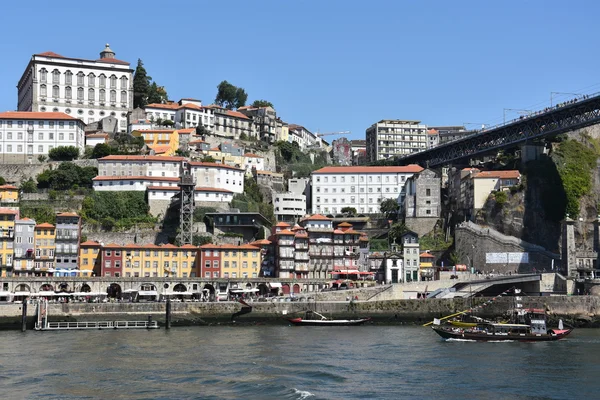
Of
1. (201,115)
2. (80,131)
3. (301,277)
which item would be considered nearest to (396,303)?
(301,277)

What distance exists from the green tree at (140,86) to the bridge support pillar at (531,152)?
5727 centimetres

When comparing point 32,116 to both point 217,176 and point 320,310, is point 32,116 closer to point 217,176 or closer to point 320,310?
point 217,176

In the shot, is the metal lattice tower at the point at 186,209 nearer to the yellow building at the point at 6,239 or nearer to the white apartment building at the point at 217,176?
the white apartment building at the point at 217,176

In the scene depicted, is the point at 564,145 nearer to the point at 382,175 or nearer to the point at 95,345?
the point at 382,175

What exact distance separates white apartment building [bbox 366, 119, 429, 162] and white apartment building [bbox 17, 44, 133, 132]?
1989 inches

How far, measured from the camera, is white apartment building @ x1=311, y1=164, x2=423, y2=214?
115 meters

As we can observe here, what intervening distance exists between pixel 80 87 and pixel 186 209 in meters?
38.0

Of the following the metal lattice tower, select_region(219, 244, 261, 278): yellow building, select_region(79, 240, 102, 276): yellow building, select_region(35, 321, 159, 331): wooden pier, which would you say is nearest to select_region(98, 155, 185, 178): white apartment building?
the metal lattice tower

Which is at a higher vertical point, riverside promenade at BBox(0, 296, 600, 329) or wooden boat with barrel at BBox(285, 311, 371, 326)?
riverside promenade at BBox(0, 296, 600, 329)

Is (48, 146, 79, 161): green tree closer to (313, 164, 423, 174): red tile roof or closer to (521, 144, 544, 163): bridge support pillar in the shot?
(313, 164, 423, 174): red tile roof

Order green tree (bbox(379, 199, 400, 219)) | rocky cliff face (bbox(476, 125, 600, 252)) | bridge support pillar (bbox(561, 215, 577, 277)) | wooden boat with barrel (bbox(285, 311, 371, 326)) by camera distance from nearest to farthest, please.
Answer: wooden boat with barrel (bbox(285, 311, 371, 326)) → bridge support pillar (bbox(561, 215, 577, 277)) → rocky cliff face (bbox(476, 125, 600, 252)) → green tree (bbox(379, 199, 400, 219))

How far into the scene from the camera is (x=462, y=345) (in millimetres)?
59375

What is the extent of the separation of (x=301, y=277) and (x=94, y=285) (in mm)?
21504

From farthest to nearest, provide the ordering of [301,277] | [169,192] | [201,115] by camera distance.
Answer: [201,115], [169,192], [301,277]
